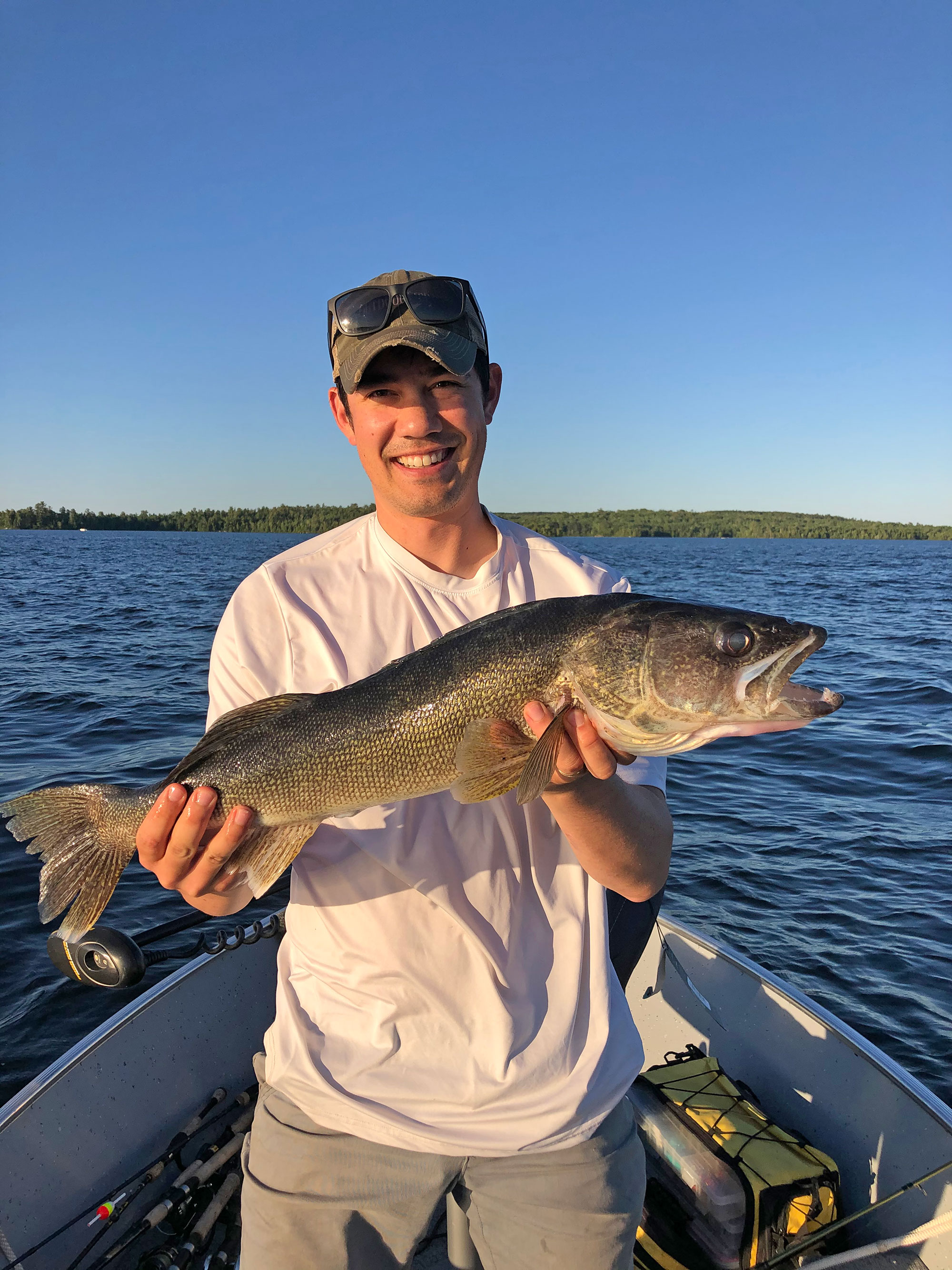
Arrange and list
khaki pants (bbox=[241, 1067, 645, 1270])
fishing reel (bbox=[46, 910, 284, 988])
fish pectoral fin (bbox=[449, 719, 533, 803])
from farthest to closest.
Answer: fishing reel (bbox=[46, 910, 284, 988]) < fish pectoral fin (bbox=[449, 719, 533, 803]) < khaki pants (bbox=[241, 1067, 645, 1270])

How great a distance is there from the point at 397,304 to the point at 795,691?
208 centimetres

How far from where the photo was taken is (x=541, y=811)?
2.98 metres

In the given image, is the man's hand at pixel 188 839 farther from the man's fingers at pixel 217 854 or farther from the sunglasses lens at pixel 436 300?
the sunglasses lens at pixel 436 300

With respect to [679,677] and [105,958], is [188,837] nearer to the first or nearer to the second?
[105,958]

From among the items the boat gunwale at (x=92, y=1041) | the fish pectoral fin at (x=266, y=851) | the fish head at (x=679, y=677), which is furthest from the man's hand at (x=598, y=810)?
the boat gunwale at (x=92, y=1041)

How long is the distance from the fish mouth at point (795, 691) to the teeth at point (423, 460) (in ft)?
4.64

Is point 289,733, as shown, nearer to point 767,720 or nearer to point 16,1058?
point 767,720

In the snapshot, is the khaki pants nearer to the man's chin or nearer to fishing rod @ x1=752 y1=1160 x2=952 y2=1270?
fishing rod @ x1=752 y1=1160 x2=952 y2=1270

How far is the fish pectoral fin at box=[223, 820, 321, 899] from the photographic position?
9.66 ft

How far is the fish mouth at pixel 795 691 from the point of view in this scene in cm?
269

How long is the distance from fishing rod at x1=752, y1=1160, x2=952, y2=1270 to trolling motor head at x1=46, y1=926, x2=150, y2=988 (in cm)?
326

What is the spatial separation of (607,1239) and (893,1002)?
6104 millimetres

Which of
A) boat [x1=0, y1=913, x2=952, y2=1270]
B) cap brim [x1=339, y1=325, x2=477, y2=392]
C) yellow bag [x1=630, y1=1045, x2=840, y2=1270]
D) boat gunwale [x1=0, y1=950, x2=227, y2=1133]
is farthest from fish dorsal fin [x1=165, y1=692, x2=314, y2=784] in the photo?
yellow bag [x1=630, y1=1045, x2=840, y2=1270]

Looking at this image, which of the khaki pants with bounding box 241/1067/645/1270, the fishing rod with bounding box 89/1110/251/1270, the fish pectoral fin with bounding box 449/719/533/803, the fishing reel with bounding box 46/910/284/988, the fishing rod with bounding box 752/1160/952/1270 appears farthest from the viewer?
the fishing rod with bounding box 89/1110/251/1270
